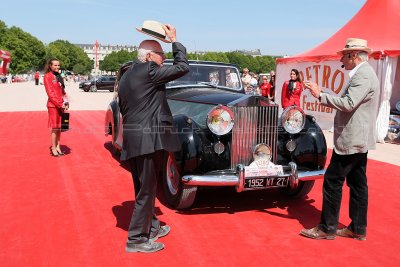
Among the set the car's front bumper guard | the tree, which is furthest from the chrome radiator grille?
the tree

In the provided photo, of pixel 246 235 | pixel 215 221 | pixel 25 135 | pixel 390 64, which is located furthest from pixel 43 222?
pixel 390 64

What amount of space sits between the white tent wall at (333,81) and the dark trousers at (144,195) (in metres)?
7.19

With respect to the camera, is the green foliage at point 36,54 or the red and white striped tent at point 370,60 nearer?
the red and white striped tent at point 370,60

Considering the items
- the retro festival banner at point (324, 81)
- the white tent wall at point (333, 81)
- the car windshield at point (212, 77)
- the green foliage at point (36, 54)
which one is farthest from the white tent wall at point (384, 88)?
the green foliage at point (36, 54)

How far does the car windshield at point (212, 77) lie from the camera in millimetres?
6090

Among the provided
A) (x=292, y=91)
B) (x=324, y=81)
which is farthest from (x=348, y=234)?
(x=324, y=81)

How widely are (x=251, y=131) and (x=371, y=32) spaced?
884 centimetres

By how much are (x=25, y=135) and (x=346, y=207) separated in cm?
763

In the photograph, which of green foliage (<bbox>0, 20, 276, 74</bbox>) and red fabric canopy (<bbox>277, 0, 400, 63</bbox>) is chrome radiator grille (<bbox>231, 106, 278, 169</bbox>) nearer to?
red fabric canopy (<bbox>277, 0, 400, 63</bbox>)

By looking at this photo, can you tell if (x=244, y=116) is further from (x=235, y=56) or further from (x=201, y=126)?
(x=235, y=56)

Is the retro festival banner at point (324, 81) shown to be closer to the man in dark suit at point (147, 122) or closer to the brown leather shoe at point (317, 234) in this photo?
the brown leather shoe at point (317, 234)

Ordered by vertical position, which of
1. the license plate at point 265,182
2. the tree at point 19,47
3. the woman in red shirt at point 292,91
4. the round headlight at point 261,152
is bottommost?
the license plate at point 265,182

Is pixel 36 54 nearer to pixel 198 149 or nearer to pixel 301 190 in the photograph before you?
pixel 301 190

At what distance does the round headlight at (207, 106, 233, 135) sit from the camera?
4277 millimetres
